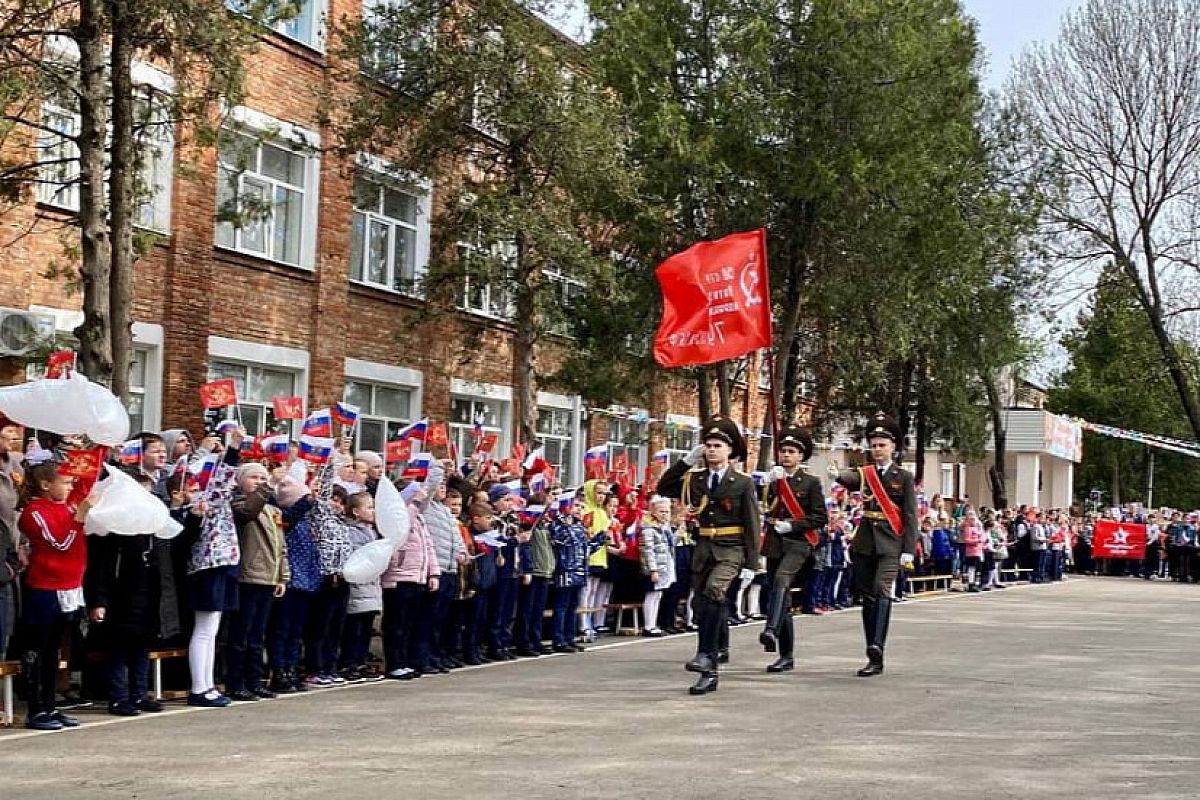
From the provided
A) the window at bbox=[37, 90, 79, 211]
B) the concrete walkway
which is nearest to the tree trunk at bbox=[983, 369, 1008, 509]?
the window at bbox=[37, 90, 79, 211]

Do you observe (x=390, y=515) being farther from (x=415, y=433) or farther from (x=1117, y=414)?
(x=1117, y=414)

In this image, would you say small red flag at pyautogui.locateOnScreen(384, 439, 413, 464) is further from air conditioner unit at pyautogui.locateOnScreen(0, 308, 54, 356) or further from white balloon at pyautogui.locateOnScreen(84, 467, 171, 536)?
air conditioner unit at pyautogui.locateOnScreen(0, 308, 54, 356)

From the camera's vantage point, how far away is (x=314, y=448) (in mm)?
13383

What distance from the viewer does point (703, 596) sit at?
13633mm

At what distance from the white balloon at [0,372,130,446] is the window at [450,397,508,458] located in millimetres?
18956

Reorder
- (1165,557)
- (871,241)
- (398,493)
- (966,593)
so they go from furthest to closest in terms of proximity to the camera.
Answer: (1165,557)
(966,593)
(871,241)
(398,493)

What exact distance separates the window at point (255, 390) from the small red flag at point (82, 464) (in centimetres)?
1284

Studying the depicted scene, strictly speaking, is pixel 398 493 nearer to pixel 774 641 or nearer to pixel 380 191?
pixel 774 641

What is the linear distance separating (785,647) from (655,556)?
4.56 m

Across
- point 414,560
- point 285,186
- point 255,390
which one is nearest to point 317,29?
point 285,186

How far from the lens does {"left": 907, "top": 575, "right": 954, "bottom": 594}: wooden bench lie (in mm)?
33322

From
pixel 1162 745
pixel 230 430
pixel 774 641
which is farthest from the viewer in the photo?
pixel 774 641

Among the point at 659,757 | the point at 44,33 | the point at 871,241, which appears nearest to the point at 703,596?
the point at 659,757

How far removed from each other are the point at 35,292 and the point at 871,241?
1495cm
